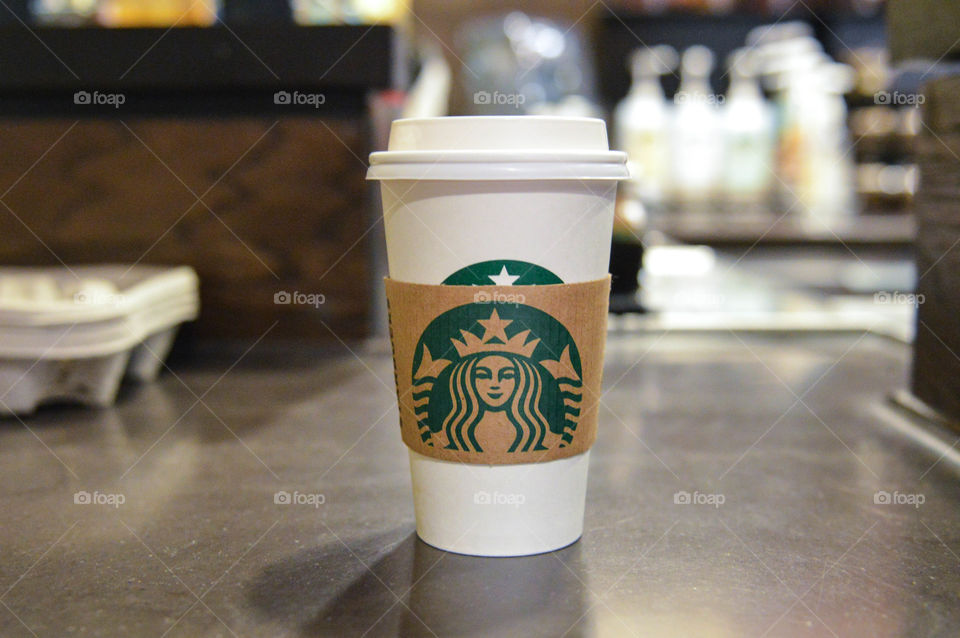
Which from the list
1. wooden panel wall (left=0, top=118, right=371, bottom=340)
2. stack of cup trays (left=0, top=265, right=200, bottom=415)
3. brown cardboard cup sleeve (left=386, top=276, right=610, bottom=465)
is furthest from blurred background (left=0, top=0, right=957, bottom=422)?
brown cardboard cup sleeve (left=386, top=276, right=610, bottom=465)

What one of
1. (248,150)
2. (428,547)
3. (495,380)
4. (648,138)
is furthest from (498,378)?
(648,138)

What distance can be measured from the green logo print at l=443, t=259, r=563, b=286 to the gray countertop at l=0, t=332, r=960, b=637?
238 mm

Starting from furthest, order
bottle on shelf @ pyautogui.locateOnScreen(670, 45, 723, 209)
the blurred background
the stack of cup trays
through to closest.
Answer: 1. bottle on shelf @ pyautogui.locateOnScreen(670, 45, 723, 209)
2. the blurred background
3. the stack of cup trays

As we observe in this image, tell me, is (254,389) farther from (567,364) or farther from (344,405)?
(567,364)

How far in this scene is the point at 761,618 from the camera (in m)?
0.65

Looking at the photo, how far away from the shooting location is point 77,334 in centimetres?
120

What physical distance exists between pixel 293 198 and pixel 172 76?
31cm

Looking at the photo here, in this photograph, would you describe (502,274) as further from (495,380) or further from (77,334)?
(77,334)

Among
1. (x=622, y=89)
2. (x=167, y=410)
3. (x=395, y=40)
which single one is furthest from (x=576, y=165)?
(x=622, y=89)

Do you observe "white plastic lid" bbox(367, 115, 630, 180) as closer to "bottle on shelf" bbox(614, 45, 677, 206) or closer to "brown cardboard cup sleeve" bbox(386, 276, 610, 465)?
"brown cardboard cup sleeve" bbox(386, 276, 610, 465)

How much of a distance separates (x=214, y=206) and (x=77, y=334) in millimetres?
562

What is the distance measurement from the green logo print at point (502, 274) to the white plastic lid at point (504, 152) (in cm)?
7

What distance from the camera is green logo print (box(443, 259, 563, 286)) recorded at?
74 centimetres

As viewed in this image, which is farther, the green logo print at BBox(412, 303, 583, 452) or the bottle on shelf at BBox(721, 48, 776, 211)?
the bottle on shelf at BBox(721, 48, 776, 211)
